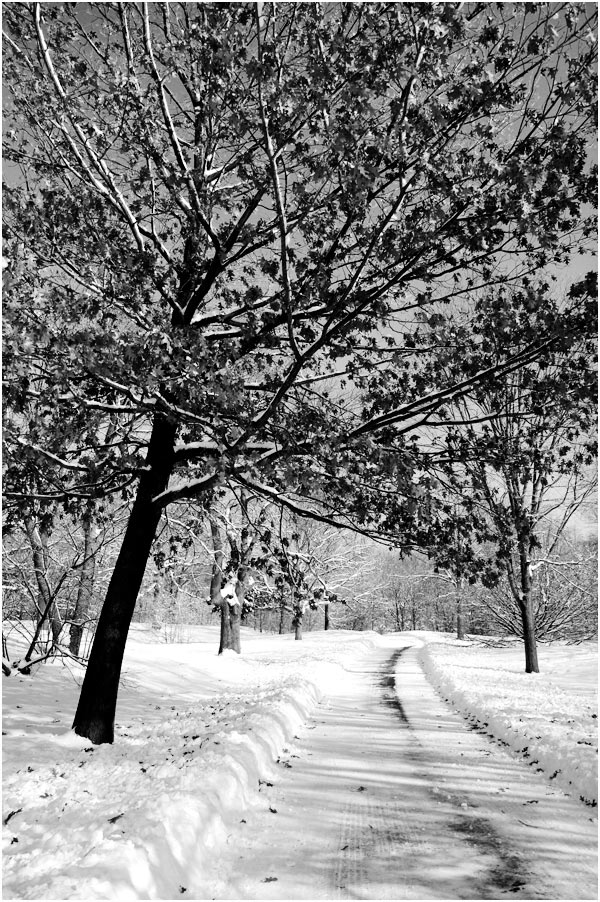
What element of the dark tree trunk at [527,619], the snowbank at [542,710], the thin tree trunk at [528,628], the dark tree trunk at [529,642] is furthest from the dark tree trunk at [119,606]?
the dark tree trunk at [529,642]

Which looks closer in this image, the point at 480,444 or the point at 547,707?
the point at 480,444

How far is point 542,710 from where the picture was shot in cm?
867

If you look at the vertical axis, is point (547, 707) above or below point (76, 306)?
below

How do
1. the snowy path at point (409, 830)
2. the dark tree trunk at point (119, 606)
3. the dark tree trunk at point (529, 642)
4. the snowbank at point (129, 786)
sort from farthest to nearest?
the dark tree trunk at point (529, 642) < the dark tree trunk at point (119, 606) < the snowy path at point (409, 830) < the snowbank at point (129, 786)

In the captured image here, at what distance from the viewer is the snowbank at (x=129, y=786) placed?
10.1 ft

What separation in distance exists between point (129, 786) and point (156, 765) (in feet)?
2.40

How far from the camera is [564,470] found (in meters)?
6.62

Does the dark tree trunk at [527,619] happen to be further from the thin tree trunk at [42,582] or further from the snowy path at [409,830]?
the thin tree trunk at [42,582]

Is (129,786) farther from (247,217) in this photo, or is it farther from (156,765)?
(247,217)

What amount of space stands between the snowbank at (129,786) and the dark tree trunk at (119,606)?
0.36 metres

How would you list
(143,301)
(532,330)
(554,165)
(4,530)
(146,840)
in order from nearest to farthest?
(146,840) → (554,165) → (532,330) → (143,301) → (4,530)

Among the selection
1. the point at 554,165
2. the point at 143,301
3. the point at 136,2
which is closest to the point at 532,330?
the point at 554,165

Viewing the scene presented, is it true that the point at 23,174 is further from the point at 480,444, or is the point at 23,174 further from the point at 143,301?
the point at 480,444

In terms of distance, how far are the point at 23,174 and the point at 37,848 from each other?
6825 millimetres
